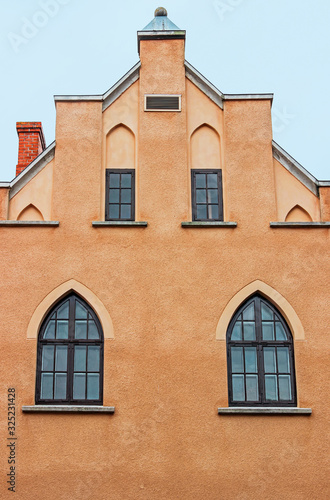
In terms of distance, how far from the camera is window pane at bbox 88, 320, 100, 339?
14492mm

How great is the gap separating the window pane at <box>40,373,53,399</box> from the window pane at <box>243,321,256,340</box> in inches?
146

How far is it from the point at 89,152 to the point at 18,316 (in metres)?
3.65

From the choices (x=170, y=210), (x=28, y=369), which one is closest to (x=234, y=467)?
(x=28, y=369)

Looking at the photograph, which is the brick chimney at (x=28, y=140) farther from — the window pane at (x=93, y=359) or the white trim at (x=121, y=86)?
the window pane at (x=93, y=359)

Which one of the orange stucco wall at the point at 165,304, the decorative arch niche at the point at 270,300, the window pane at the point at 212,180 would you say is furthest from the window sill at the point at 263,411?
the window pane at the point at 212,180

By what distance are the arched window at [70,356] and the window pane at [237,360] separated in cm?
246

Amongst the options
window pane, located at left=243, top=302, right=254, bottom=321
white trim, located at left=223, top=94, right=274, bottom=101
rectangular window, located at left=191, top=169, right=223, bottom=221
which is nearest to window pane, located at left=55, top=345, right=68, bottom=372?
window pane, located at left=243, top=302, right=254, bottom=321

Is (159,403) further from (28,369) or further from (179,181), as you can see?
(179,181)

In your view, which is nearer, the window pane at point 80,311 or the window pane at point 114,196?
the window pane at point 80,311

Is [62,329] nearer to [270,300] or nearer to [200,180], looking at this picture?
[270,300]

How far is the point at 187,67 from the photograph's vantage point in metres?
16.3

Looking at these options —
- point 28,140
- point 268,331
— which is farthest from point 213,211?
point 28,140

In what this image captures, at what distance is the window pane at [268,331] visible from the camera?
47.8 feet

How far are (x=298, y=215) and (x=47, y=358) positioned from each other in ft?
18.7
